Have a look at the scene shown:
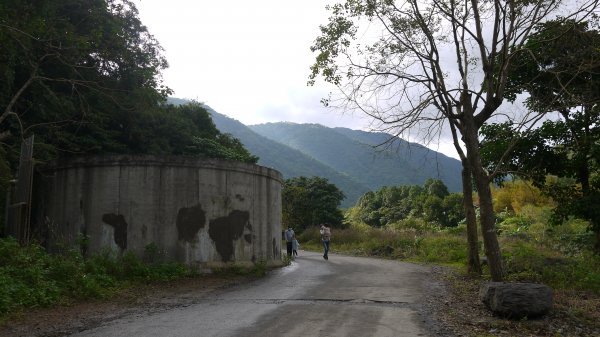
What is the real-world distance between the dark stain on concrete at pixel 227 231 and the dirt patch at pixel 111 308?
124cm

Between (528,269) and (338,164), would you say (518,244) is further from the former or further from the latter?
(338,164)

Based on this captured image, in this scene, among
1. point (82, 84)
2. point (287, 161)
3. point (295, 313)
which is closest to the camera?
point (295, 313)

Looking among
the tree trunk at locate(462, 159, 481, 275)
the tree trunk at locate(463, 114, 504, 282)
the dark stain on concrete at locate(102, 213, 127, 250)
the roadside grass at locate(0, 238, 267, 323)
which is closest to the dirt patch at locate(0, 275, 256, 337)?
the roadside grass at locate(0, 238, 267, 323)

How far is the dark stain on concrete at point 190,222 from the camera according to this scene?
14.2 metres

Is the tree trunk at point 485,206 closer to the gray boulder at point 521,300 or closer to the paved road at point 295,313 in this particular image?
the paved road at point 295,313

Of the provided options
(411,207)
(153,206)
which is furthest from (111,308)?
(411,207)

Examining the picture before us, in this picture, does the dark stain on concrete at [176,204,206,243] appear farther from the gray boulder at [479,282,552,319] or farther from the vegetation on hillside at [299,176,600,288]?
the vegetation on hillside at [299,176,600,288]

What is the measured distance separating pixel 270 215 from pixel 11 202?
340 inches

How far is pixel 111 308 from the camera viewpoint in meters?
9.64

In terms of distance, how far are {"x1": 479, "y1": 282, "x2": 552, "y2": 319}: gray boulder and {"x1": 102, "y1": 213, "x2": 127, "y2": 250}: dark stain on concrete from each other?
32.8ft

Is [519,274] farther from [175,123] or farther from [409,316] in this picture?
[175,123]

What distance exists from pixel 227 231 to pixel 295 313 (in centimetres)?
657

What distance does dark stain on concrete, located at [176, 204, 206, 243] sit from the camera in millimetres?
14195

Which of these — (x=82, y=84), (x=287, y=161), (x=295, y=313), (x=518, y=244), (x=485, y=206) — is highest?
(x=287, y=161)
